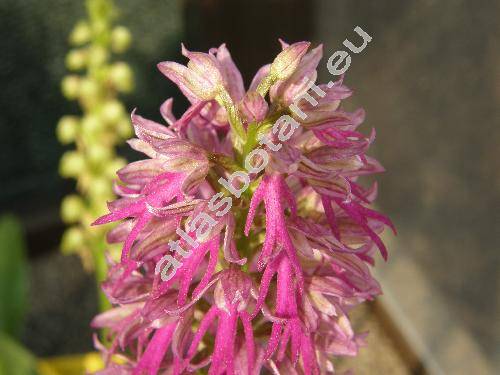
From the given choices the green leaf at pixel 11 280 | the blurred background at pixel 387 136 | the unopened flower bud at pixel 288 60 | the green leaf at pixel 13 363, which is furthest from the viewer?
the blurred background at pixel 387 136

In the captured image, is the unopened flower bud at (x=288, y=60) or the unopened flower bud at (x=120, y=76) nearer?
the unopened flower bud at (x=288, y=60)

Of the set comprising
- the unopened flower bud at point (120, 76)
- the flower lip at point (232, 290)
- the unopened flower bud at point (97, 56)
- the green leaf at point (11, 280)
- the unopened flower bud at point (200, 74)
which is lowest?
the flower lip at point (232, 290)

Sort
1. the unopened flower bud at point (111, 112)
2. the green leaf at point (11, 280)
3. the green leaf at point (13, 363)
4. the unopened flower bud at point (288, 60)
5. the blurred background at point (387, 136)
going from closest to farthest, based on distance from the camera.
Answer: the unopened flower bud at point (288, 60)
the green leaf at point (13, 363)
the unopened flower bud at point (111, 112)
the green leaf at point (11, 280)
the blurred background at point (387, 136)

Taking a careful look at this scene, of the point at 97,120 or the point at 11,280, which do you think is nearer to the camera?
the point at 97,120

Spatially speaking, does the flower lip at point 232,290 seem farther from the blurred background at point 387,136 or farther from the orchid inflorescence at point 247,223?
the blurred background at point 387,136

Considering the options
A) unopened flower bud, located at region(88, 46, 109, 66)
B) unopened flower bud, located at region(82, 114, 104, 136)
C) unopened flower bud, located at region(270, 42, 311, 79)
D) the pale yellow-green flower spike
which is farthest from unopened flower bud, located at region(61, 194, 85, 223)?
unopened flower bud, located at region(270, 42, 311, 79)

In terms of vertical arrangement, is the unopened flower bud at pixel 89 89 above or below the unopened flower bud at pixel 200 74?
above

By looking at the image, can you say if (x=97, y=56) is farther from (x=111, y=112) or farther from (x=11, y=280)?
(x=11, y=280)

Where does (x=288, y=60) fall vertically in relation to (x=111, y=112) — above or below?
below

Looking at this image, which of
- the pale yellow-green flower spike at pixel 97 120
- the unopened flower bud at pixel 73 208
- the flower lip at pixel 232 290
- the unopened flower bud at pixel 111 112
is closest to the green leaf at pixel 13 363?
the pale yellow-green flower spike at pixel 97 120

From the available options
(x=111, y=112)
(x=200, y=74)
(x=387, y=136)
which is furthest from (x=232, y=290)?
(x=387, y=136)
